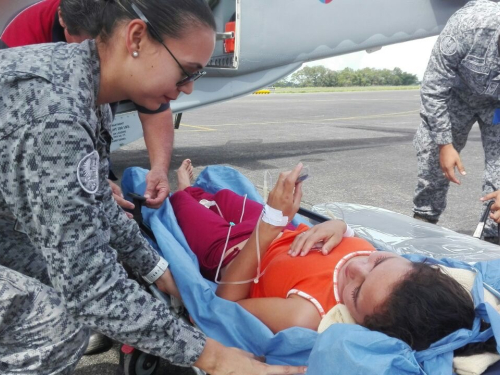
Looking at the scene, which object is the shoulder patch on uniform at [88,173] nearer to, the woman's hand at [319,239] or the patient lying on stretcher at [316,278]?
the patient lying on stretcher at [316,278]

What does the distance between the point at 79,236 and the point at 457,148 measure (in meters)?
2.52

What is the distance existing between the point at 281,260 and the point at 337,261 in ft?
0.77

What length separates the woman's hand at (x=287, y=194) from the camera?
5.64 ft

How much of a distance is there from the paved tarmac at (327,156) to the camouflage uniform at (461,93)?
105cm

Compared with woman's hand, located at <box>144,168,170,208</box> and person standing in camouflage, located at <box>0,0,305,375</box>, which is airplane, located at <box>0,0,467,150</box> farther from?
person standing in camouflage, located at <box>0,0,305,375</box>

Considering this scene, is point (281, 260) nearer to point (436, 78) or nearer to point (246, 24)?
point (436, 78)

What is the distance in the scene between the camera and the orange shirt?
6.11 feet

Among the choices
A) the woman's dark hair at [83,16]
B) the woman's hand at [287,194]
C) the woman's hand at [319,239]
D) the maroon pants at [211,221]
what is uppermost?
the woman's dark hair at [83,16]

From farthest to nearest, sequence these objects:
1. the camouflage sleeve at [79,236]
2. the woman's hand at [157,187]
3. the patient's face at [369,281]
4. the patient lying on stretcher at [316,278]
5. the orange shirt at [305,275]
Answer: the woman's hand at [157,187]
the orange shirt at [305,275]
the patient's face at [369,281]
the patient lying on stretcher at [316,278]
the camouflage sleeve at [79,236]

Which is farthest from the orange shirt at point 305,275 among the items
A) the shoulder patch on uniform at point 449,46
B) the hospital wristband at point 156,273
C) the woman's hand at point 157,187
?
the shoulder patch on uniform at point 449,46

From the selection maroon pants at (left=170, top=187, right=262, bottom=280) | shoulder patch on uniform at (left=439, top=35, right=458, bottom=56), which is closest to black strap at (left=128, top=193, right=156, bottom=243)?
maroon pants at (left=170, top=187, right=262, bottom=280)

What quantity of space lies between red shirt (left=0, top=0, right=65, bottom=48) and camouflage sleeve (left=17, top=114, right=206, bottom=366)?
1322 millimetres

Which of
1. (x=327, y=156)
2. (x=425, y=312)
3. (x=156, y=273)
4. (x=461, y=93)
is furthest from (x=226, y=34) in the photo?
(x=425, y=312)

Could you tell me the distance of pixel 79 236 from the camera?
3.98 ft
